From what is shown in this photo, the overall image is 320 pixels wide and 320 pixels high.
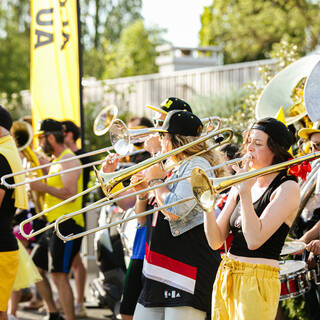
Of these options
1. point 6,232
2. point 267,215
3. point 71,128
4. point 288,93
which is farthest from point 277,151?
point 71,128

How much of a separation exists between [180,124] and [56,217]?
240cm

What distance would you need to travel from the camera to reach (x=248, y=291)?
126 inches

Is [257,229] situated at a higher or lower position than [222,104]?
higher

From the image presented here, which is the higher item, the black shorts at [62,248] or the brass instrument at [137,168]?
the brass instrument at [137,168]

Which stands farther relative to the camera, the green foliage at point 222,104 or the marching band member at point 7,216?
the green foliage at point 222,104

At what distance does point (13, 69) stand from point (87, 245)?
Answer: 20.4 m

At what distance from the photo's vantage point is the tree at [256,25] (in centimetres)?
2225

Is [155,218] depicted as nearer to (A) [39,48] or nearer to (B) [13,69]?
(A) [39,48]

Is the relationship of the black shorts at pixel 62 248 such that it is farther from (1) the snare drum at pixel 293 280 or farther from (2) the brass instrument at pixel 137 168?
(1) the snare drum at pixel 293 280

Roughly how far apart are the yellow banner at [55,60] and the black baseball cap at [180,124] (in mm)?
3337

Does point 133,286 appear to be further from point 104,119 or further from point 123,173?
point 104,119

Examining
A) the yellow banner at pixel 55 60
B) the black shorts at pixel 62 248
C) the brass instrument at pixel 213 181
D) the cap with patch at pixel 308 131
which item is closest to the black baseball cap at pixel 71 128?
the yellow banner at pixel 55 60

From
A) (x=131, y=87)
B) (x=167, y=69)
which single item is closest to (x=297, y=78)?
(x=131, y=87)

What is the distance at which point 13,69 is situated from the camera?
27297mm
